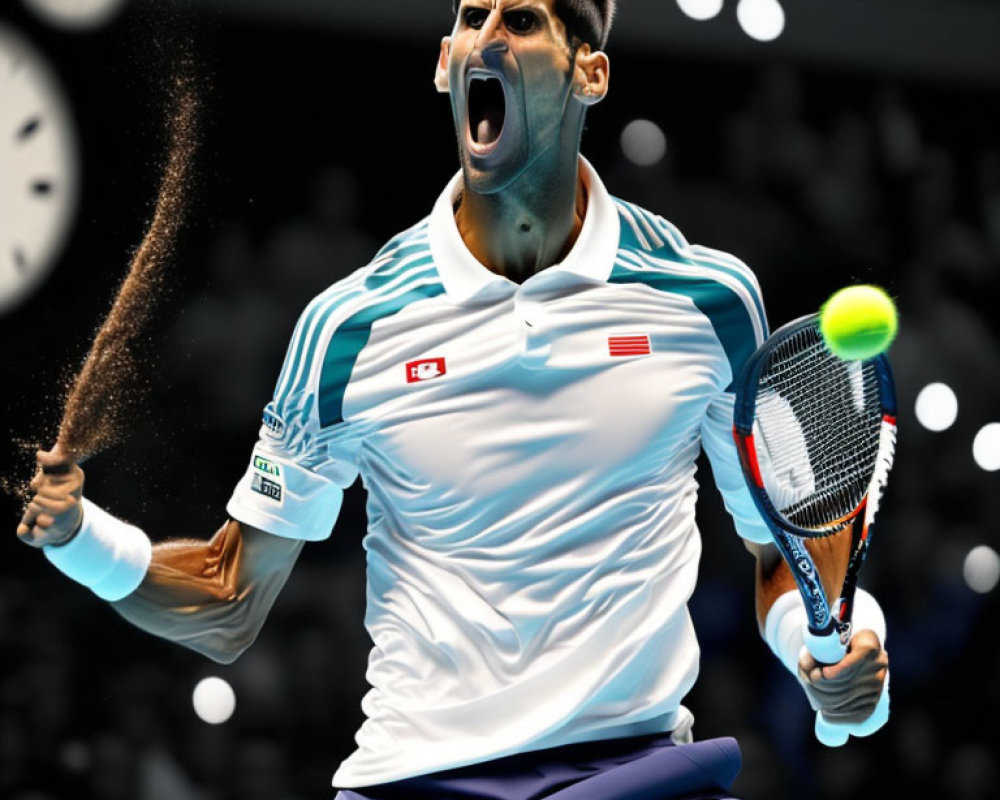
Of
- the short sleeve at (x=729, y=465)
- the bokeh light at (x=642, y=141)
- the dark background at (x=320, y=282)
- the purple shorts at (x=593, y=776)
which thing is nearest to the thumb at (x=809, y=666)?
the purple shorts at (x=593, y=776)

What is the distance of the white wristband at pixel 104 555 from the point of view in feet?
6.22

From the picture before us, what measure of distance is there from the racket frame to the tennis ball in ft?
0.30

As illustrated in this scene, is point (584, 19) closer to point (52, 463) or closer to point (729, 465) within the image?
point (729, 465)

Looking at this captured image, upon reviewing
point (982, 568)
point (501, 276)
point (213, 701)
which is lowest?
point (213, 701)

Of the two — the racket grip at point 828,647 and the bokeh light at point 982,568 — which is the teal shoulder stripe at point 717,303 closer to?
the racket grip at point 828,647

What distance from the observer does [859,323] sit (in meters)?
1.63

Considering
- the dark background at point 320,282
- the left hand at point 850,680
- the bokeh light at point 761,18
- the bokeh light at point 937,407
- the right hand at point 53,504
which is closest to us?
the left hand at point 850,680

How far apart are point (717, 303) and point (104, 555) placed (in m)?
0.79

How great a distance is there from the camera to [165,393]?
2992 millimetres

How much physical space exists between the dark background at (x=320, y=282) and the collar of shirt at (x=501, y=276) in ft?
3.58

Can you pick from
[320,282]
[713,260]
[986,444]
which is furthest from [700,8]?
[713,260]

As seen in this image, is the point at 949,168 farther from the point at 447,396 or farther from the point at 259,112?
the point at 447,396

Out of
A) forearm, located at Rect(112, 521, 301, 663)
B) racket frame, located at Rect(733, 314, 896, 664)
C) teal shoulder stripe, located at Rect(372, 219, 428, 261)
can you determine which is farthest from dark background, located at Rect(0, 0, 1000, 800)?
racket frame, located at Rect(733, 314, 896, 664)

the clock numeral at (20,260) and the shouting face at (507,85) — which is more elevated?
the shouting face at (507,85)
